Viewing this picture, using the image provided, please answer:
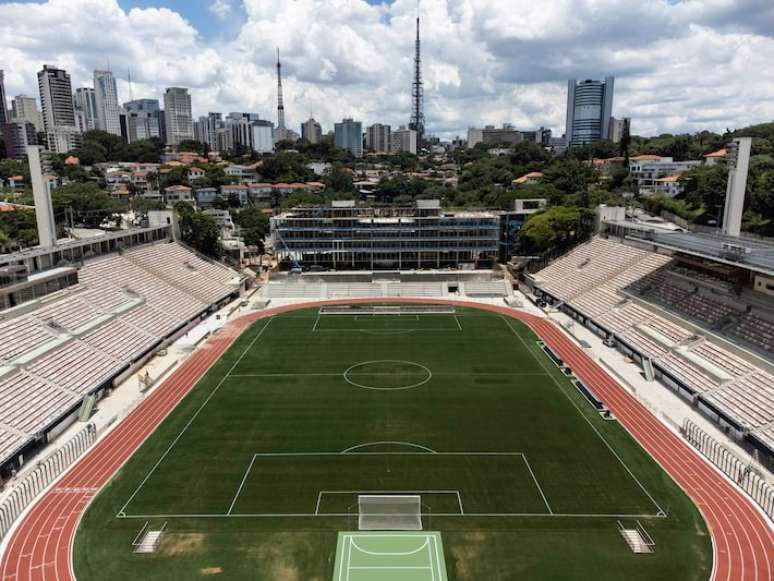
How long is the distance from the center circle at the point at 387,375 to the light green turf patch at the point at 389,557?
13537 mm

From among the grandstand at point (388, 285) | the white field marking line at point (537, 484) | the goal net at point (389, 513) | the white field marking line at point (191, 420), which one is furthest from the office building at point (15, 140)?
the white field marking line at point (537, 484)

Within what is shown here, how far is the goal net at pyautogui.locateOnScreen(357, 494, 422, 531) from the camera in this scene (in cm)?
1900

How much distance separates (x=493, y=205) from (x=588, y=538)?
69166 millimetres

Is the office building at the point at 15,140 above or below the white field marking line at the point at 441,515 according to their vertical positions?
above

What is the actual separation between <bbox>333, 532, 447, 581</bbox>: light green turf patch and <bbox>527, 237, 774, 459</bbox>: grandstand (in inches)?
625

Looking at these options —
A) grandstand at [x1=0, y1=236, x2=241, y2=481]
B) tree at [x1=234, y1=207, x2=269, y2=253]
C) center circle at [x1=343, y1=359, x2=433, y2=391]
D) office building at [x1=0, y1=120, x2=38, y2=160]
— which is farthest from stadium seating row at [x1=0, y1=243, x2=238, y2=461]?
office building at [x1=0, y1=120, x2=38, y2=160]

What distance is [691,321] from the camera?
116 feet

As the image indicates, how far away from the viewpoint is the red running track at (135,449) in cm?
1720

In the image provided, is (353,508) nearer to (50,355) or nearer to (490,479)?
(490,479)

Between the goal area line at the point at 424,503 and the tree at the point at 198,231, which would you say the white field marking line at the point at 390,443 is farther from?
the tree at the point at 198,231

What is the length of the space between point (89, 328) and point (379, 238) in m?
34.0

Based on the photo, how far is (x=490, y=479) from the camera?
72.6 feet

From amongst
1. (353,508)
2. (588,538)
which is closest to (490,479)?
(588,538)

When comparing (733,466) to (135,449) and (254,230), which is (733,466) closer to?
(135,449)
